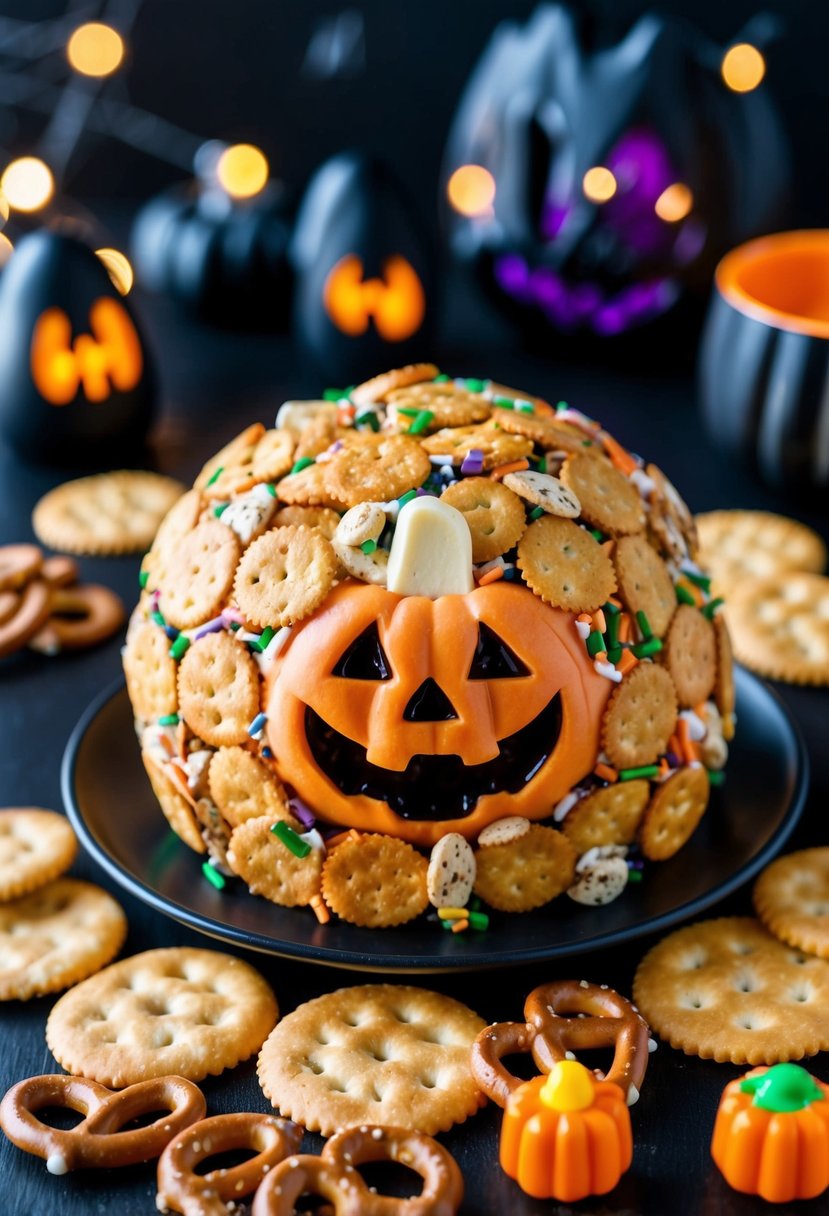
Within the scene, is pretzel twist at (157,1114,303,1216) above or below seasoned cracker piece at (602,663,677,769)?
below

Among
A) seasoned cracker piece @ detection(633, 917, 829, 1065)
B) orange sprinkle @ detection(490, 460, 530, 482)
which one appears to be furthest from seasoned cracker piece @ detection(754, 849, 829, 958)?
orange sprinkle @ detection(490, 460, 530, 482)

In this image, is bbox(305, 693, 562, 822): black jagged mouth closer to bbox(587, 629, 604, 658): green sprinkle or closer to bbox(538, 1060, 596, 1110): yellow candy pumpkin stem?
bbox(587, 629, 604, 658): green sprinkle

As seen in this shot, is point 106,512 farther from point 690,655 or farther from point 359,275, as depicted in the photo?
point 690,655

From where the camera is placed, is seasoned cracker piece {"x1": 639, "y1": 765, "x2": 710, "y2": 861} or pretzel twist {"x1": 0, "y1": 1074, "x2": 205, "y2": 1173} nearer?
pretzel twist {"x1": 0, "y1": 1074, "x2": 205, "y2": 1173}

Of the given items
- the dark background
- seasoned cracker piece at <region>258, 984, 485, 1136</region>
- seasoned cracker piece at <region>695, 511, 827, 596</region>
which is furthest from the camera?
the dark background

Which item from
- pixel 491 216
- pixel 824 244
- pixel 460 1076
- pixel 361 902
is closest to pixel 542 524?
pixel 361 902

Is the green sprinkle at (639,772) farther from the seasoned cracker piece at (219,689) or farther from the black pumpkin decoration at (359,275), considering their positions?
the black pumpkin decoration at (359,275)
